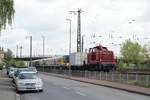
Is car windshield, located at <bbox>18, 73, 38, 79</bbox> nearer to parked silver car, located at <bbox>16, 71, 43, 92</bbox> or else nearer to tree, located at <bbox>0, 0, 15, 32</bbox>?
parked silver car, located at <bbox>16, 71, 43, 92</bbox>

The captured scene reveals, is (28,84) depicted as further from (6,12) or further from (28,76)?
(6,12)

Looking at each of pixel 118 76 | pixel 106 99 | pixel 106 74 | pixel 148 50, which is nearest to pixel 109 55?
→ pixel 106 74

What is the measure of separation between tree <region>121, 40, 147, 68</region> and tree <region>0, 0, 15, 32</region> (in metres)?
58.7

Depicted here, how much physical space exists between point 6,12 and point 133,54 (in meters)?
60.1

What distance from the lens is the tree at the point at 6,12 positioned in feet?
59.4

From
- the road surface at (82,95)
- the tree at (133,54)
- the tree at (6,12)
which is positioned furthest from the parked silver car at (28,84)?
the tree at (133,54)

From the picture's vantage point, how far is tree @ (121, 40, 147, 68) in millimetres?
73875

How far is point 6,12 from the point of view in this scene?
18.4 meters

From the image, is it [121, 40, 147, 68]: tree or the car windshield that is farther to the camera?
[121, 40, 147, 68]: tree

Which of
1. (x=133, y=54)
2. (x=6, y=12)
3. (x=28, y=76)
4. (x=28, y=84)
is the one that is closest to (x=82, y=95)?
(x=28, y=84)

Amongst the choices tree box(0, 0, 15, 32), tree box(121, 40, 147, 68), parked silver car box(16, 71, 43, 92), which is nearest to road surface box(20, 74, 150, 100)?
parked silver car box(16, 71, 43, 92)

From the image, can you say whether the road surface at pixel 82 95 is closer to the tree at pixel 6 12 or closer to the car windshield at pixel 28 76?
the car windshield at pixel 28 76

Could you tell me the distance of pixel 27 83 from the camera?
58.2 feet

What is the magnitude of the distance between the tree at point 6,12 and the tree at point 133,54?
58699 mm
